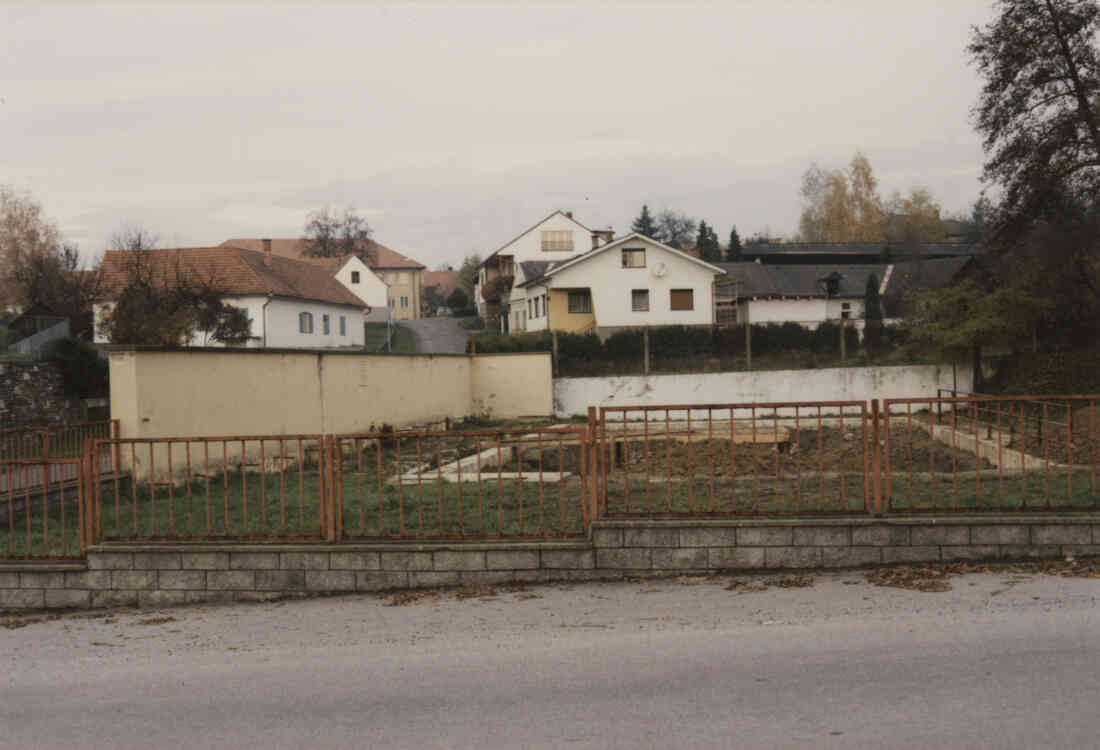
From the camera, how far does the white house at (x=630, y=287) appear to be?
44.0 m

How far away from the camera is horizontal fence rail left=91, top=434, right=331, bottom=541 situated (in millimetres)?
7758

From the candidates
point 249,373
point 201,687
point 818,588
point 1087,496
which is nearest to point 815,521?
point 818,588

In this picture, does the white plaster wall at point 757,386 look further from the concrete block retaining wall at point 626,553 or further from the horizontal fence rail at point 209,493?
the concrete block retaining wall at point 626,553

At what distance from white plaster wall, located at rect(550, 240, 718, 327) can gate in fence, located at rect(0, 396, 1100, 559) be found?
26172 mm

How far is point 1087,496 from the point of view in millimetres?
8578

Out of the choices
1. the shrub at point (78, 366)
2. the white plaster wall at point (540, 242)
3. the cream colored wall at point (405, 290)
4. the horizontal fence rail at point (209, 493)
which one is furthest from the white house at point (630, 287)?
the cream colored wall at point (405, 290)

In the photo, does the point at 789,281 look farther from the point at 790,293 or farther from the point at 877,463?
the point at 877,463

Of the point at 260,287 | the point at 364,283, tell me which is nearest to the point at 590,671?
the point at 260,287

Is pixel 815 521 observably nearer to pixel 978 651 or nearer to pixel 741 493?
pixel 978 651

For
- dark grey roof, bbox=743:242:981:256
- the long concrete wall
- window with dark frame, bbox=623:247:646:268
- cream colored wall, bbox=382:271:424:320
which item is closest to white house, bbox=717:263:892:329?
window with dark frame, bbox=623:247:646:268

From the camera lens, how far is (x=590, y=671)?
17.6 ft

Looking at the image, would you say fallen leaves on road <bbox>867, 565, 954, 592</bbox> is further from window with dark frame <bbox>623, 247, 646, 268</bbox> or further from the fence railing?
window with dark frame <bbox>623, 247, 646, 268</bbox>

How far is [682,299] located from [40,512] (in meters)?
36.2

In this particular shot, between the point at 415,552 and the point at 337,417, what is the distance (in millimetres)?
11477
